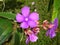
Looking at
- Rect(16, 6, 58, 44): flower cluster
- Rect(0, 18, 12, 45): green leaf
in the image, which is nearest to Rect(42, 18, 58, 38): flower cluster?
Rect(16, 6, 58, 44): flower cluster

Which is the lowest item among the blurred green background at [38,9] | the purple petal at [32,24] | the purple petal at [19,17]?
the blurred green background at [38,9]

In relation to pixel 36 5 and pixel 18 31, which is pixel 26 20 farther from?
pixel 36 5

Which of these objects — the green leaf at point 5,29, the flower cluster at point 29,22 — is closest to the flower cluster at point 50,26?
the flower cluster at point 29,22

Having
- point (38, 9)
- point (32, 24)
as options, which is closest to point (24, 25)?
point (32, 24)

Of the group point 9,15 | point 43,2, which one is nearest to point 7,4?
point 9,15

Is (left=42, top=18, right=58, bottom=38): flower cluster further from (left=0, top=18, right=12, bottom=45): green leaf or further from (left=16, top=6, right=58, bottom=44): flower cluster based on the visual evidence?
(left=0, top=18, right=12, bottom=45): green leaf

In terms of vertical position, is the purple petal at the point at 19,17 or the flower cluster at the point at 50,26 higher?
the purple petal at the point at 19,17

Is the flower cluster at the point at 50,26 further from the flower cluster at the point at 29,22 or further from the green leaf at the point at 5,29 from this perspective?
the green leaf at the point at 5,29
